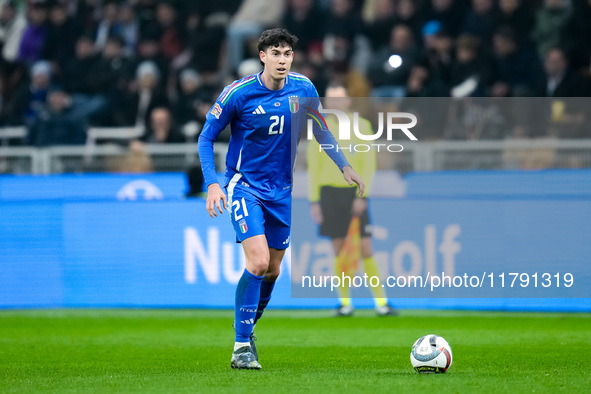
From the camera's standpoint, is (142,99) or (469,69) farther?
(142,99)

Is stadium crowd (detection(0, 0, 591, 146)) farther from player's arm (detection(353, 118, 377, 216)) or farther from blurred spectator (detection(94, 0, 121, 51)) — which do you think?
player's arm (detection(353, 118, 377, 216))

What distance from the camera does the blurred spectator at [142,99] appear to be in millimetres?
13984

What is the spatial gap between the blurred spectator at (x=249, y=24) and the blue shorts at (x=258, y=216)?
27.6 ft

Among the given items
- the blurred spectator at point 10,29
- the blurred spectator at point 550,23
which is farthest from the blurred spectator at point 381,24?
the blurred spectator at point 10,29

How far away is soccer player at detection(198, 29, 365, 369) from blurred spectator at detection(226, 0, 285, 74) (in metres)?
8.27

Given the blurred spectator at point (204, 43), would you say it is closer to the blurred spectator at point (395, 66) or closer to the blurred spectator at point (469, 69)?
the blurred spectator at point (395, 66)

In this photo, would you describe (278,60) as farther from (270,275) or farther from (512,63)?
(512,63)

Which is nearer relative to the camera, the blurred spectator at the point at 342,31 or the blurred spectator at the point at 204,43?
the blurred spectator at the point at 342,31

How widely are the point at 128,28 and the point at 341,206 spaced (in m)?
7.15

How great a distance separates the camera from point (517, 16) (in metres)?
13.2

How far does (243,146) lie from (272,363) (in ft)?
4.97

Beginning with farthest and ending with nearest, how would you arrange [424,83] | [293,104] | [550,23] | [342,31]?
[342,31]
[550,23]
[424,83]
[293,104]

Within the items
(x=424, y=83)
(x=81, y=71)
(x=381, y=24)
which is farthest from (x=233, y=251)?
(x=81, y=71)

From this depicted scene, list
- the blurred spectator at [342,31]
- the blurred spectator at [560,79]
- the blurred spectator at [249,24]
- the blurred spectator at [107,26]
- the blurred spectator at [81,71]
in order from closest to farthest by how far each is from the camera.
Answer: the blurred spectator at [560,79] → the blurred spectator at [342,31] → the blurred spectator at [249,24] → the blurred spectator at [81,71] → the blurred spectator at [107,26]
